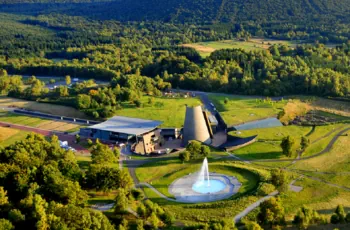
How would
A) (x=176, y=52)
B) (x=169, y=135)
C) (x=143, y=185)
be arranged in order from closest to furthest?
(x=143, y=185) → (x=169, y=135) → (x=176, y=52)

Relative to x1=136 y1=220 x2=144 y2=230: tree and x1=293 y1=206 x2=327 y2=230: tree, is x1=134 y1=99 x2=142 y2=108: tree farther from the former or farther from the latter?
x1=293 y1=206 x2=327 y2=230: tree

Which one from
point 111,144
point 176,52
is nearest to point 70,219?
point 111,144

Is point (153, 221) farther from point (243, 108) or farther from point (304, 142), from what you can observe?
point (243, 108)

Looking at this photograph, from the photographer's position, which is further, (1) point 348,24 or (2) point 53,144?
(1) point 348,24

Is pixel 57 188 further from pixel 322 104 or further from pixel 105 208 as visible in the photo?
pixel 322 104

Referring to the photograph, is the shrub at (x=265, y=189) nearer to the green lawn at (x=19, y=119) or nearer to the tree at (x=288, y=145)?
the tree at (x=288, y=145)

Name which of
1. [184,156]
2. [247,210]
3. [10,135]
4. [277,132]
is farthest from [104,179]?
[277,132]
